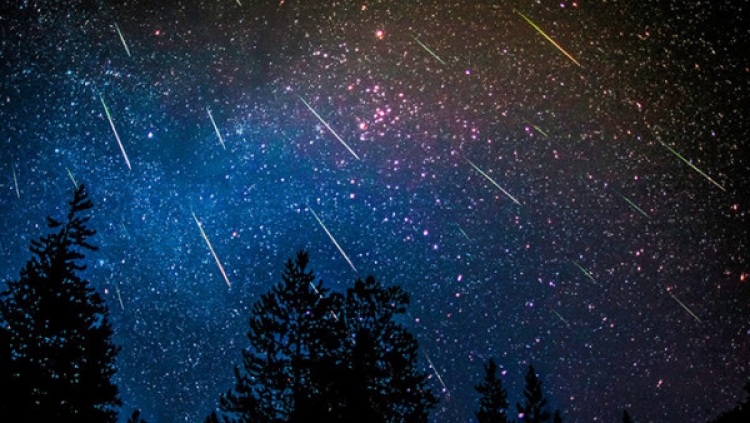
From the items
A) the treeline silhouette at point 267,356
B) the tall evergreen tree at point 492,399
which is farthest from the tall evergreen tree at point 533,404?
the treeline silhouette at point 267,356

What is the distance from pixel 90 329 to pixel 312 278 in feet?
14.7

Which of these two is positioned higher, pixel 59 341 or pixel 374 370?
pixel 59 341

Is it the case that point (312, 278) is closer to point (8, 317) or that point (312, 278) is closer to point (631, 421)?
point (8, 317)

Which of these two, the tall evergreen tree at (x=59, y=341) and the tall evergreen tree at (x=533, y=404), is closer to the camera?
the tall evergreen tree at (x=59, y=341)

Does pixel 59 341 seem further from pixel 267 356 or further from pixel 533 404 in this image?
pixel 533 404

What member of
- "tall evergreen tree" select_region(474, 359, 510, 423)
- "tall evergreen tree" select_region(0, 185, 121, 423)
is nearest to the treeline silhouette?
"tall evergreen tree" select_region(0, 185, 121, 423)

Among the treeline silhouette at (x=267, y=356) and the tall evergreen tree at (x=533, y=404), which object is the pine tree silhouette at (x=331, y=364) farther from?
the tall evergreen tree at (x=533, y=404)

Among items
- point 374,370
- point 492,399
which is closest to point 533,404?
point 492,399

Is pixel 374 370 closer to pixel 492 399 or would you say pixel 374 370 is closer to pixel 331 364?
pixel 331 364

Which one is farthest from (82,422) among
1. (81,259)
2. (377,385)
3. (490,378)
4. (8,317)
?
(490,378)

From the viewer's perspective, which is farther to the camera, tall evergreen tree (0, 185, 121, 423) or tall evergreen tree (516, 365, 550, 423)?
tall evergreen tree (516, 365, 550, 423)

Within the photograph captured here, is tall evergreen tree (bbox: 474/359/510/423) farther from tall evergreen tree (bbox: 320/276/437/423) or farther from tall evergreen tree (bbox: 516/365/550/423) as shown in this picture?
tall evergreen tree (bbox: 320/276/437/423)

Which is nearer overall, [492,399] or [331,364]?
[331,364]

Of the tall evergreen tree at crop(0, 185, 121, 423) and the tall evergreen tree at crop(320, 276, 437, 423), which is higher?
the tall evergreen tree at crop(0, 185, 121, 423)
